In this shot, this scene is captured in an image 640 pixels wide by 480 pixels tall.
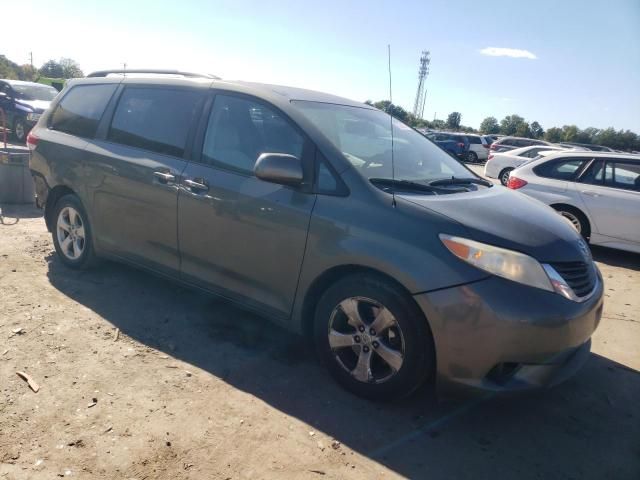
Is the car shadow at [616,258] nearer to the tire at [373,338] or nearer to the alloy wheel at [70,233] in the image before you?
the tire at [373,338]

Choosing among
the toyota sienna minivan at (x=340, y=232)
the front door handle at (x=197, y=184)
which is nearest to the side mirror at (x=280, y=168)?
the toyota sienna minivan at (x=340, y=232)

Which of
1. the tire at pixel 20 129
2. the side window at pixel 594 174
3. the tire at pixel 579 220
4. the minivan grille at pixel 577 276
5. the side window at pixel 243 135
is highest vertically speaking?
the side window at pixel 243 135

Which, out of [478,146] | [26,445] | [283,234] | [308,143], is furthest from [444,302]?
[478,146]

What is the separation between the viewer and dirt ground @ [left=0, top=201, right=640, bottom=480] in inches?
97.7

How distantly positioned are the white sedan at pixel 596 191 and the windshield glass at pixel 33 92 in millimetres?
14516

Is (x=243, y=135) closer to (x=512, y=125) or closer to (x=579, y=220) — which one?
(x=579, y=220)

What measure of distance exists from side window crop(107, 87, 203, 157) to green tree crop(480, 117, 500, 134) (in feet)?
230

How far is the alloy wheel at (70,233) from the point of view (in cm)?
462

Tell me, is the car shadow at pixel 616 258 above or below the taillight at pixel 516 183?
below

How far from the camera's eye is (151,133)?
4.03 meters

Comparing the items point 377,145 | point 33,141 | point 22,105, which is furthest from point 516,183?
point 22,105

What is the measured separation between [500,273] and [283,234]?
131cm

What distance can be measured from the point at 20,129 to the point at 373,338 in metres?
15.4

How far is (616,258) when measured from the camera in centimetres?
741
